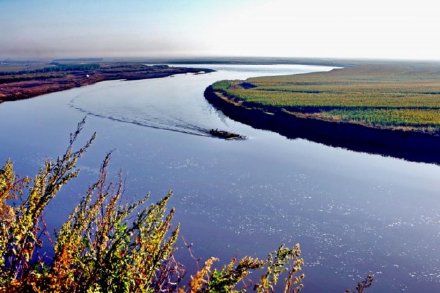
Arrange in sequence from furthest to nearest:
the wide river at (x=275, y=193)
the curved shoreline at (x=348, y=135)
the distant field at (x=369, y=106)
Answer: the distant field at (x=369, y=106) → the curved shoreline at (x=348, y=135) → the wide river at (x=275, y=193)

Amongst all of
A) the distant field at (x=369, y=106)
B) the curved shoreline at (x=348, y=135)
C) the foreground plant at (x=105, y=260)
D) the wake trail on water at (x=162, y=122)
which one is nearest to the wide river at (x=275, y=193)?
the wake trail on water at (x=162, y=122)

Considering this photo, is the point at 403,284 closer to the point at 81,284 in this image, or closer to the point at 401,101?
the point at 81,284

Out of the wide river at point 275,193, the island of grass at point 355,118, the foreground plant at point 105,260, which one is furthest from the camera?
the island of grass at point 355,118

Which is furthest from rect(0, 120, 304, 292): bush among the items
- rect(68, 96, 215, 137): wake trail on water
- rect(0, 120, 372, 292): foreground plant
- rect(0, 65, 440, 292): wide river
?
rect(68, 96, 215, 137): wake trail on water

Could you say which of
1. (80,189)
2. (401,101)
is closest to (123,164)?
(80,189)

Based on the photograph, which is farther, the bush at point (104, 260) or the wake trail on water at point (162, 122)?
the wake trail on water at point (162, 122)

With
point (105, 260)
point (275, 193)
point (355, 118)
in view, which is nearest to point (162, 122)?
point (355, 118)

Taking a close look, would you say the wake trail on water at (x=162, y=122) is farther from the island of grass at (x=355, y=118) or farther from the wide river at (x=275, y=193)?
the island of grass at (x=355, y=118)

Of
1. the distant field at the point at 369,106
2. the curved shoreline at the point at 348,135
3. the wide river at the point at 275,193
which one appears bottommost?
the wide river at the point at 275,193
